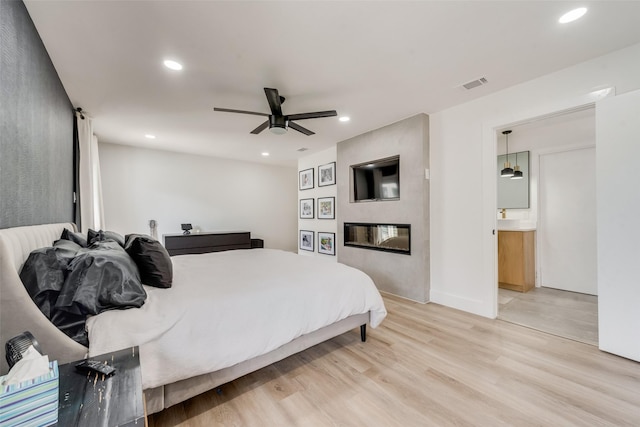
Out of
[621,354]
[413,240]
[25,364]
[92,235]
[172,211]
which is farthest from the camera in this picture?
[172,211]

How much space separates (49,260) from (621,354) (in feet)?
13.5

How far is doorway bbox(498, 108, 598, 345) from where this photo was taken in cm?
355

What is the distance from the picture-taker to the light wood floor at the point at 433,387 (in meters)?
1.56

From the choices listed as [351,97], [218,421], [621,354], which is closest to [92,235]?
[218,421]

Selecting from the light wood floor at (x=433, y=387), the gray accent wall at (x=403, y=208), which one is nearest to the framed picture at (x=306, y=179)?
the gray accent wall at (x=403, y=208)

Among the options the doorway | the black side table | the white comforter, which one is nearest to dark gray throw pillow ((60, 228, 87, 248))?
the white comforter

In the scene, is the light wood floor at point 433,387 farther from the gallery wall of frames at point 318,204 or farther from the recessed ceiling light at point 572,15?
the gallery wall of frames at point 318,204

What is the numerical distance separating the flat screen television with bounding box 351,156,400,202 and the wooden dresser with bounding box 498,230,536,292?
1.91 meters

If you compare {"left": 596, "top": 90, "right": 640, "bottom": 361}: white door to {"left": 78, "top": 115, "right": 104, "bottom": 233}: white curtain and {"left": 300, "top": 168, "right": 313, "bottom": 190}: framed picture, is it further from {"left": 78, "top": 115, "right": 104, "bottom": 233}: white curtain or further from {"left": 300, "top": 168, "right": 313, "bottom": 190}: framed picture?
{"left": 78, "top": 115, "right": 104, "bottom": 233}: white curtain

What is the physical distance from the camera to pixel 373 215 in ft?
13.9

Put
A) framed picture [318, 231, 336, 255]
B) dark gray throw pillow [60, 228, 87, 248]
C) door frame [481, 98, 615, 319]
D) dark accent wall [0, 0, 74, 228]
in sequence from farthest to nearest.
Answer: framed picture [318, 231, 336, 255] → door frame [481, 98, 615, 319] → dark gray throw pillow [60, 228, 87, 248] → dark accent wall [0, 0, 74, 228]

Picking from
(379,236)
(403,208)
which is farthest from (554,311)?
(379,236)

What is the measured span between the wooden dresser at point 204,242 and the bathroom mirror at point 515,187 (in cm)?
525

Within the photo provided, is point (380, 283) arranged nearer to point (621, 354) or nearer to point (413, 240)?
point (413, 240)
